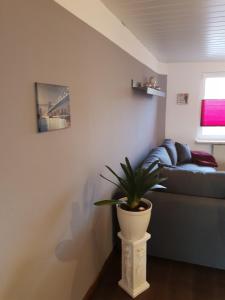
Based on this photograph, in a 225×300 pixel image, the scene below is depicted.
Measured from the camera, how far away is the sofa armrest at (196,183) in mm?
2130

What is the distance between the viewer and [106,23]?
1998 mm

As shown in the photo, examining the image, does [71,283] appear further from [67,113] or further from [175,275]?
[67,113]

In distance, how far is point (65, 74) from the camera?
1.42m

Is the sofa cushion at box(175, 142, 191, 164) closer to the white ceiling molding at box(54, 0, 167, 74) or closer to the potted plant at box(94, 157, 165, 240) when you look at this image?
the white ceiling molding at box(54, 0, 167, 74)

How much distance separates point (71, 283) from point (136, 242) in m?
0.52

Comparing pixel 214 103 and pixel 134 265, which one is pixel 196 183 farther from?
pixel 214 103

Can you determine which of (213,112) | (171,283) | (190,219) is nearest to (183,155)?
(213,112)

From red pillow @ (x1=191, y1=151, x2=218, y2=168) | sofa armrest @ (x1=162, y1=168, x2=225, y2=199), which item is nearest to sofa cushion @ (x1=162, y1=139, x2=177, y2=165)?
red pillow @ (x1=191, y1=151, x2=218, y2=168)

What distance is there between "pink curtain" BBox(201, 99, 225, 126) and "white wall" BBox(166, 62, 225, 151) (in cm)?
11

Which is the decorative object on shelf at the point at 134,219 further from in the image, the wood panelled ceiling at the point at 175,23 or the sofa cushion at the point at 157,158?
the wood panelled ceiling at the point at 175,23

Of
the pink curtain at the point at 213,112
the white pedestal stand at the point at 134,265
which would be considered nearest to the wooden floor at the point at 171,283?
the white pedestal stand at the point at 134,265

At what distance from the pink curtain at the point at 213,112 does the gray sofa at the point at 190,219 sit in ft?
9.80

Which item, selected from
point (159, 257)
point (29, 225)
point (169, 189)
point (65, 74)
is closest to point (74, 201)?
point (29, 225)

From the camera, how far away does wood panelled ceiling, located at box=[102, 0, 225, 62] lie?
1928 mm
